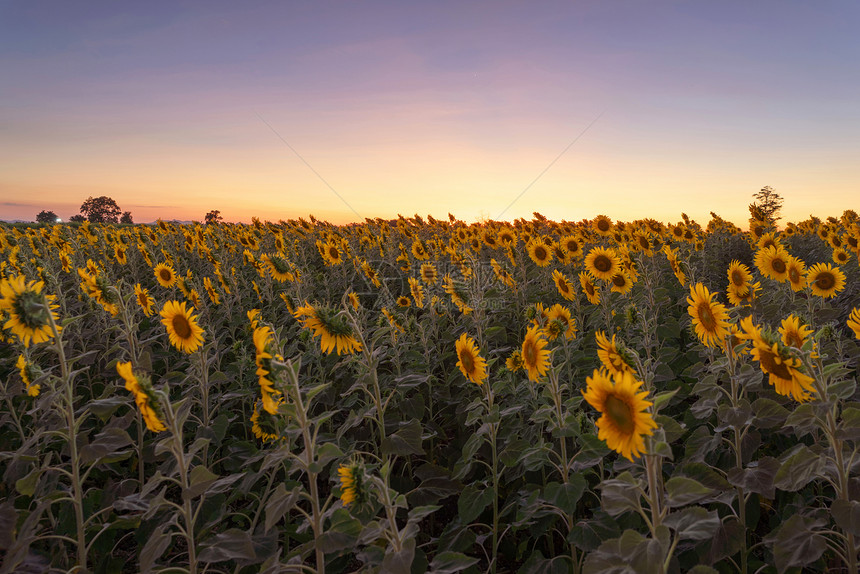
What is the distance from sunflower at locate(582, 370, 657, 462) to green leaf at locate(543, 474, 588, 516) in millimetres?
847

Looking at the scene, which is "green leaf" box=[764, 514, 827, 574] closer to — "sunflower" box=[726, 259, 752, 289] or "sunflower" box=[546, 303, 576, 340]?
"sunflower" box=[546, 303, 576, 340]

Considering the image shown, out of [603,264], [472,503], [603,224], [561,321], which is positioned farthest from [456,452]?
[603,224]

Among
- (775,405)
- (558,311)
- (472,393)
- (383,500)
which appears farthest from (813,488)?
(383,500)

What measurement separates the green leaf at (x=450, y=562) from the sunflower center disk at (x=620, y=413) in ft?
2.66

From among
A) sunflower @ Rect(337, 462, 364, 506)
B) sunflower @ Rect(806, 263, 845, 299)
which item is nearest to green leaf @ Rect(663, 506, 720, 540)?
sunflower @ Rect(337, 462, 364, 506)

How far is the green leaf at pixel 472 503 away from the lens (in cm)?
281

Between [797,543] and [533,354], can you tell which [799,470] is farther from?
[533,354]

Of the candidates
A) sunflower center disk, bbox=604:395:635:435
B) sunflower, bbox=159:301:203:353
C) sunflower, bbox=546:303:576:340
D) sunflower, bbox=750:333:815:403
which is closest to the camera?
sunflower center disk, bbox=604:395:635:435

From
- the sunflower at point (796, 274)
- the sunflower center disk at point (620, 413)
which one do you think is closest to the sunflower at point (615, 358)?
the sunflower center disk at point (620, 413)

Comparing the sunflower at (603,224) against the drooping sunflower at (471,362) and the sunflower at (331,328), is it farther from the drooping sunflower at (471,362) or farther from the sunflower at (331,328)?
the sunflower at (331,328)

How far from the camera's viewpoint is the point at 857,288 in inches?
277

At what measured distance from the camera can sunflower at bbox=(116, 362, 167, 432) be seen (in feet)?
6.60

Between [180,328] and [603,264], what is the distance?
5094mm

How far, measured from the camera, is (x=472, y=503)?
290cm
